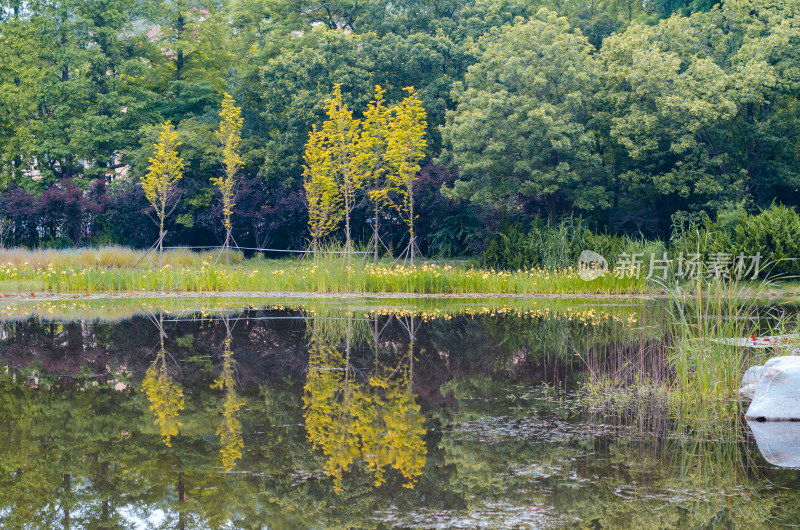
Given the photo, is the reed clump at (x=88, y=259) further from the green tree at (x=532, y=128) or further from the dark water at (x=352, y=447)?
the dark water at (x=352, y=447)

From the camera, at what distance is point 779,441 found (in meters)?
6.16

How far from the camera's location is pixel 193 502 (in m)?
4.68

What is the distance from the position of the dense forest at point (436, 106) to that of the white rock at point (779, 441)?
17.7 metres

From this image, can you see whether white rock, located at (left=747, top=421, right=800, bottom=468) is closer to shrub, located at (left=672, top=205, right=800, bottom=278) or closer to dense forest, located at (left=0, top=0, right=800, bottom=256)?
shrub, located at (left=672, top=205, right=800, bottom=278)

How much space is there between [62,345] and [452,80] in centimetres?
2225

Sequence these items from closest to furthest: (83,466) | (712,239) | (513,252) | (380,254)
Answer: (83,466) → (712,239) → (513,252) → (380,254)

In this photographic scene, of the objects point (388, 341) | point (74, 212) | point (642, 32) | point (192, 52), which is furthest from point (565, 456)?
point (192, 52)

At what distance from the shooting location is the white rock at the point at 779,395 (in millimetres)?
6867

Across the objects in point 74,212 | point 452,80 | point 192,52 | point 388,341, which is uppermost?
point 192,52

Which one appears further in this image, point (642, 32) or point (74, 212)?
point (74, 212)

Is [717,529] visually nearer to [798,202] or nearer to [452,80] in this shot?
[798,202]

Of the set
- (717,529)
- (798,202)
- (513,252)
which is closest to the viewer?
(717,529)

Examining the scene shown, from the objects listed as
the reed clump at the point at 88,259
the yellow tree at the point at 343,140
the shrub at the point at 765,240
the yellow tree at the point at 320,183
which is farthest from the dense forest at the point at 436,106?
the reed clump at the point at 88,259

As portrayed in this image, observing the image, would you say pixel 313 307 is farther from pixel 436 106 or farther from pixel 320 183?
pixel 436 106
